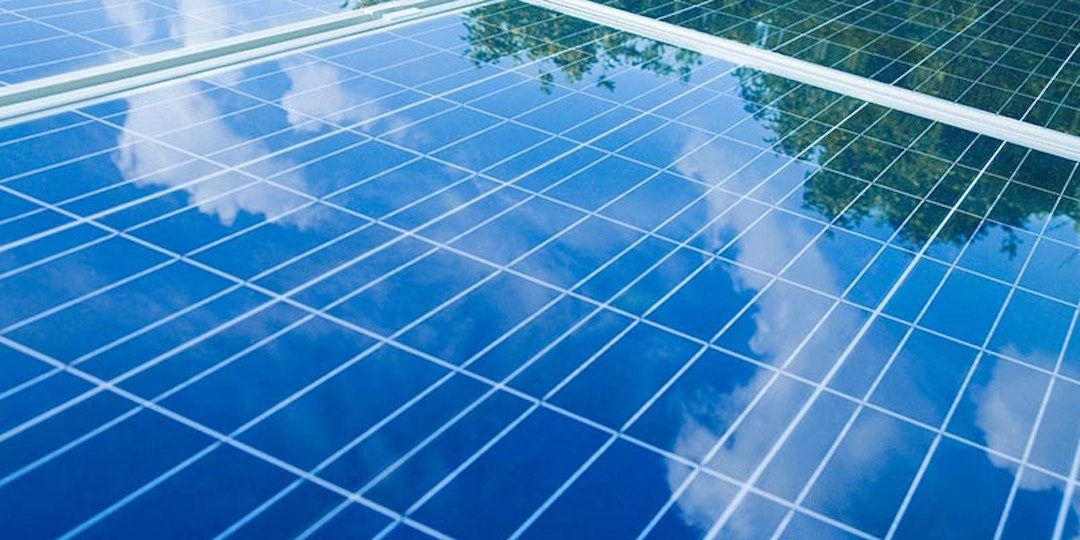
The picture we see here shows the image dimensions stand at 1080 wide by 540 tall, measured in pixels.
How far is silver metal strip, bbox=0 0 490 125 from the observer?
715 cm

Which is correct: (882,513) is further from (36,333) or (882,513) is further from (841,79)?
(841,79)

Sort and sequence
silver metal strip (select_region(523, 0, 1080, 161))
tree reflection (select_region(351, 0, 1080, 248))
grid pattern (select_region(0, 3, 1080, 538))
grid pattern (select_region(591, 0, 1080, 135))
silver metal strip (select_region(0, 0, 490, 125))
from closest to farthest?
grid pattern (select_region(0, 3, 1080, 538)) < silver metal strip (select_region(0, 0, 490, 125)) < tree reflection (select_region(351, 0, 1080, 248)) < silver metal strip (select_region(523, 0, 1080, 161)) < grid pattern (select_region(591, 0, 1080, 135))

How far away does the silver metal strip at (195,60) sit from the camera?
7148 millimetres

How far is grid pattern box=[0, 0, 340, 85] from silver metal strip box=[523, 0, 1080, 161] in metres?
2.89

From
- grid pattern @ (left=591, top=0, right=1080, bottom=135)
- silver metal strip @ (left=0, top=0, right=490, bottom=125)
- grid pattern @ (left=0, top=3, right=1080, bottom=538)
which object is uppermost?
silver metal strip @ (left=0, top=0, right=490, bottom=125)

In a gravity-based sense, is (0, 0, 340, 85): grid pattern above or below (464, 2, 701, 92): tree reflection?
above

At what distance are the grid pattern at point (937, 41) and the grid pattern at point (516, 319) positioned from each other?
5.12ft

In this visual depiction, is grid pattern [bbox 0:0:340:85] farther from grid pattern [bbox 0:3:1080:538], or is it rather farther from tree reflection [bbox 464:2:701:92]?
tree reflection [bbox 464:2:701:92]

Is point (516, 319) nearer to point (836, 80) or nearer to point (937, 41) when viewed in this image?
point (836, 80)

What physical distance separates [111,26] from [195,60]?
1.41 metres

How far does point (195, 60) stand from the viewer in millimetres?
8211

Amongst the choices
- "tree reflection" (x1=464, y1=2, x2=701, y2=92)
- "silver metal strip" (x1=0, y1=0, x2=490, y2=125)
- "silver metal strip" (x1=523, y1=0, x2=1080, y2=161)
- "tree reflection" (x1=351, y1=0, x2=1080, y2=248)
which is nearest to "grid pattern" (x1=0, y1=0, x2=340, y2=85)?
"silver metal strip" (x1=0, y1=0, x2=490, y2=125)

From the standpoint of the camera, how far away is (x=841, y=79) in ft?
31.8

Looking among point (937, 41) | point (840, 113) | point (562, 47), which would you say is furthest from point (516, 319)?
point (937, 41)
